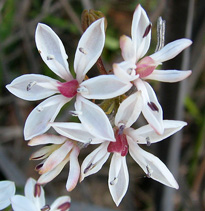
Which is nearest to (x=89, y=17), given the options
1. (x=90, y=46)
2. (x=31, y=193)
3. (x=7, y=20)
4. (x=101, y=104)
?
(x=90, y=46)

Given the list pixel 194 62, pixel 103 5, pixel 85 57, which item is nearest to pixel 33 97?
pixel 85 57

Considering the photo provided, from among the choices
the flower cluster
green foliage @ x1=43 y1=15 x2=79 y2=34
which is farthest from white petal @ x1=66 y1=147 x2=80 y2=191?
green foliage @ x1=43 y1=15 x2=79 y2=34

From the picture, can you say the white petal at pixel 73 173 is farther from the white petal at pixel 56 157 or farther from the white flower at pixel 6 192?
the white flower at pixel 6 192

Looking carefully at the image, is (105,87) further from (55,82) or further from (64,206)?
(64,206)

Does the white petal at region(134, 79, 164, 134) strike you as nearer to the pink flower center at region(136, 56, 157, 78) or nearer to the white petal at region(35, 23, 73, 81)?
the pink flower center at region(136, 56, 157, 78)

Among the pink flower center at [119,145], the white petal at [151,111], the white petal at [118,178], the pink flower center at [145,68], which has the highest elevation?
the pink flower center at [145,68]

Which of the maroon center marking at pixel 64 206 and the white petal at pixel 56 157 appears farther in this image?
the maroon center marking at pixel 64 206

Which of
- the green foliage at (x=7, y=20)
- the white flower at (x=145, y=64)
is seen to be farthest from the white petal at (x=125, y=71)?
the green foliage at (x=7, y=20)

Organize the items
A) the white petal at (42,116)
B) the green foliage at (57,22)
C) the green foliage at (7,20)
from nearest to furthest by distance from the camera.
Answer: the white petal at (42,116) < the green foliage at (7,20) < the green foliage at (57,22)
